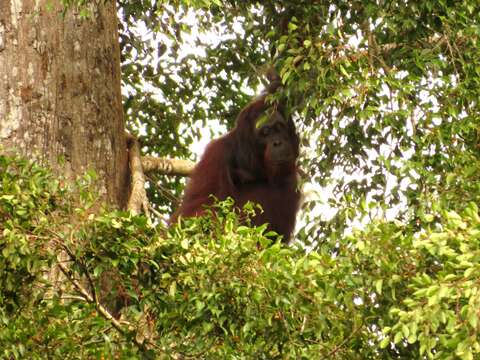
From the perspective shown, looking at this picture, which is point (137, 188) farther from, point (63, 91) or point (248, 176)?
point (248, 176)

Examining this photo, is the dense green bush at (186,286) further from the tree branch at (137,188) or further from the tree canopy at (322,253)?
the tree branch at (137,188)

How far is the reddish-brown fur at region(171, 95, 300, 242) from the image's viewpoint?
22.9ft

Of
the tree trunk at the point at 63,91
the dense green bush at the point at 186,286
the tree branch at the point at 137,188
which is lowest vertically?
the dense green bush at the point at 186,286

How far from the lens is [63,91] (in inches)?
220

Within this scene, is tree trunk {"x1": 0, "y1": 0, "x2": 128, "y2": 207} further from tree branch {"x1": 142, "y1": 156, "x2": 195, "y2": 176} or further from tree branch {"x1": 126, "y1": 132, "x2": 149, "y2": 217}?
tree branch {"x1": 142, "y1": 156, "x2": 195, "y2": 176}

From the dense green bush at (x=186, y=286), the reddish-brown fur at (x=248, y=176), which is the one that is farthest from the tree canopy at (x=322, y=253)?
the reddish-brown fur at (x=248, y=176)

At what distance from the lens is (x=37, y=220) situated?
3752 mm

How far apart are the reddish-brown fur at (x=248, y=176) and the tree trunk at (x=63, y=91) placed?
119 centimetres

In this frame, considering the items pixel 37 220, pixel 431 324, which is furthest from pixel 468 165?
pixel 37 220

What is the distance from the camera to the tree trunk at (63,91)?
546cm

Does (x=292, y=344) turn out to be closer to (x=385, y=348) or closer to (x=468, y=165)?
(x=385, y=348)

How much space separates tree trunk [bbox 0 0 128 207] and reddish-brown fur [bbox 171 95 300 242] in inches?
47.0

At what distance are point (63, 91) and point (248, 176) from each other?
1951 millimetres

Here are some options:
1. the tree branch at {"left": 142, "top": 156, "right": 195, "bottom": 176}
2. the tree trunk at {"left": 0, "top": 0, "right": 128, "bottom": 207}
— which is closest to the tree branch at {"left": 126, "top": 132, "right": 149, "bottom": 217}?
the tree trunk at {"left": 0, "top": 0, "right": 128, "bottom": 207}
